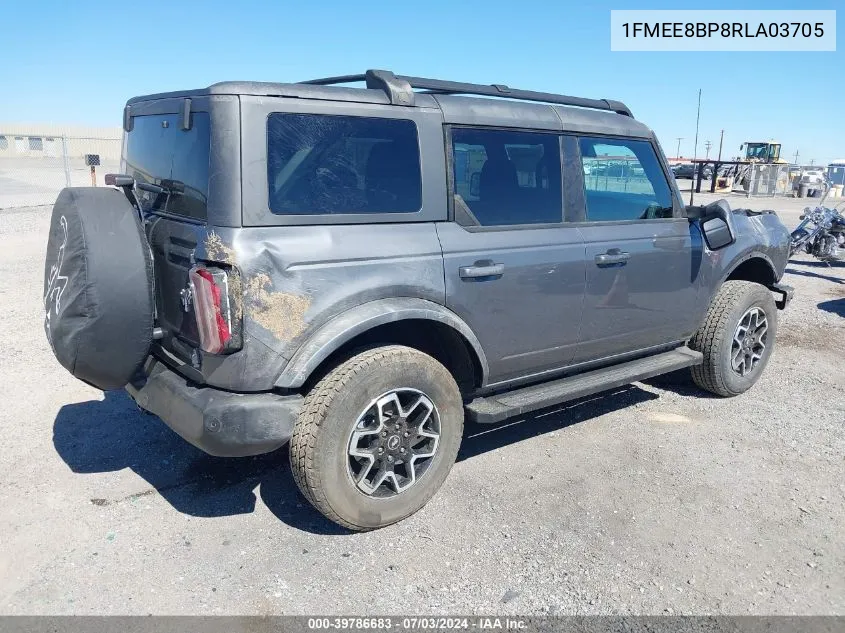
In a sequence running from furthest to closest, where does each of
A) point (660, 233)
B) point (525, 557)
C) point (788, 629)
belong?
point (660, 233) → point (525, 557) → point (788, 629)

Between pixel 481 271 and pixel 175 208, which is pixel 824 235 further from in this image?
pixel 175 208

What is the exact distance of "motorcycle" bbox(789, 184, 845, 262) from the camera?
1062 cm

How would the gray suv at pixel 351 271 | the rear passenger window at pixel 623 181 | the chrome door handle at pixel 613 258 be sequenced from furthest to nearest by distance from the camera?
1. the rear passenger window at pixel 623 181
2. the chrome door handle at pixel 613 258
3. the gray suv at pixel 351 271

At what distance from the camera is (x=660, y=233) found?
14.2 feet

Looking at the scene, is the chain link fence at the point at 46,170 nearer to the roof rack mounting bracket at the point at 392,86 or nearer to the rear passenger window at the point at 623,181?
the roof rack mounting bracket at the point at 392,86

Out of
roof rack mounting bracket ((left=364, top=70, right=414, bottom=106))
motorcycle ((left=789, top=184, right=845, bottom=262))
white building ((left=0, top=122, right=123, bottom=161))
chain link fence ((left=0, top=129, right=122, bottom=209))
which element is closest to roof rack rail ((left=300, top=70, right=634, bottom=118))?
roof rack mounting bracket ((left=364, top=70, right=414, bottom=106))

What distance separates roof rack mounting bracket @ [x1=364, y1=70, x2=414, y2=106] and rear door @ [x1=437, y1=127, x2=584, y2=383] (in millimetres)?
317

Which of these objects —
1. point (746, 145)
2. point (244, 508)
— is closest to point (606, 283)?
point (244, 508)

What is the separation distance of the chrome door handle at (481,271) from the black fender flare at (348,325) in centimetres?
22

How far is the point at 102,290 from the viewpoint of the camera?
2.93 metres

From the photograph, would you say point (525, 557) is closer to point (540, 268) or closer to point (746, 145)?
point (540, 268)

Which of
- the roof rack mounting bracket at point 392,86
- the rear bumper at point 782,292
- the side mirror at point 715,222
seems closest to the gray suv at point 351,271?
the roof rack mounting bracket at point 392,86

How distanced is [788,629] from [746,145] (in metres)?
47.8

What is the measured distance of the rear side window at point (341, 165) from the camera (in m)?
2.95
